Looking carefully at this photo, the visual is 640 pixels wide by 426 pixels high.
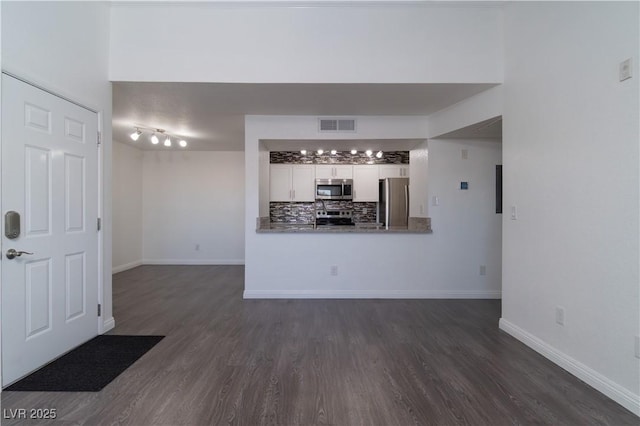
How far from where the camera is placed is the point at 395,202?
615 centimetres

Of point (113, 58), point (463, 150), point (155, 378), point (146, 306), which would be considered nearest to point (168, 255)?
point (146, 306)

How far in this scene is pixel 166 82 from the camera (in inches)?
122

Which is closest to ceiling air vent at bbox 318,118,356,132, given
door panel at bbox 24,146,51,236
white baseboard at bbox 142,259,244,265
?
door panel at bbox 24,146,51,236

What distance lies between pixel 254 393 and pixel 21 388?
1564 mm

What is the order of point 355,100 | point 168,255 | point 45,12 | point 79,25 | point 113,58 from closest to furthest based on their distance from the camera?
1. point 45,12
2. point 79,25
3. point 113,58
4. point 355,100
5. point 168,255

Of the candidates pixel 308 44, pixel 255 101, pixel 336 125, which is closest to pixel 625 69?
pixel 308 44

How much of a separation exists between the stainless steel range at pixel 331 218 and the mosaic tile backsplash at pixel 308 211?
0.13 metres

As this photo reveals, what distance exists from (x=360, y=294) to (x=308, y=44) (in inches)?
123

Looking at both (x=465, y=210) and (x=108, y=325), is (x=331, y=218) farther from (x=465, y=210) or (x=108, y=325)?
(x=108, y=325)

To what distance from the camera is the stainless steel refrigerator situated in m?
6.07

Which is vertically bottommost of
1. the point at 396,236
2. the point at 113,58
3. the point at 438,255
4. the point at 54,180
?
the point at 438,255

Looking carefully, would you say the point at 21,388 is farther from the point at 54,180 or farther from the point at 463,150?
the point at 463,150

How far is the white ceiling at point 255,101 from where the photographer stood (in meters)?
3.24

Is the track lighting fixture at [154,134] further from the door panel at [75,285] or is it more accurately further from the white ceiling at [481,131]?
the white ceiling at [481,131]
